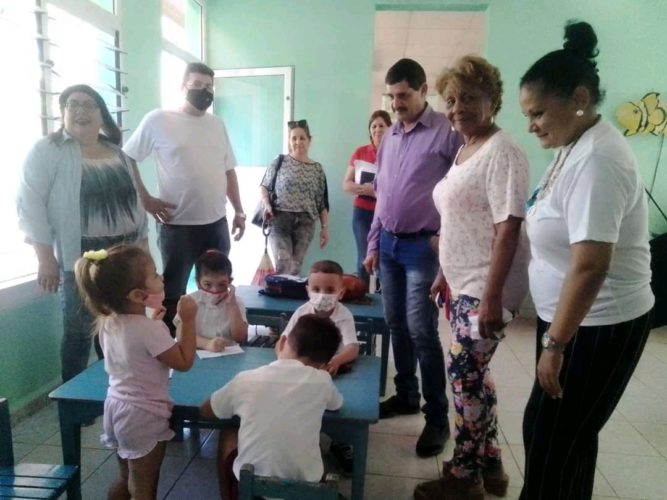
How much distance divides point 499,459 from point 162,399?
1280mm

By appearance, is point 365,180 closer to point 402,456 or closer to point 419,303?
point 419,303

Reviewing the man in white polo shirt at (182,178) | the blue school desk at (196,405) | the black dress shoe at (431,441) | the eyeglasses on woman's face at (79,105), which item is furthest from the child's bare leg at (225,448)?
the eyeglasses on woman's face at (79,105)

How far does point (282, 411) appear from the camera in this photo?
4.05 feet

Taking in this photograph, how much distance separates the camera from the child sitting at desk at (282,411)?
1.22 metres

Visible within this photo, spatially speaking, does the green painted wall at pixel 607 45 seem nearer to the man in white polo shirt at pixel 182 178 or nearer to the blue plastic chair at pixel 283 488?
the man in white polo shirt at pixel 182 178

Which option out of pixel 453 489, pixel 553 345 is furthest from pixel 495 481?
pixel 553 345

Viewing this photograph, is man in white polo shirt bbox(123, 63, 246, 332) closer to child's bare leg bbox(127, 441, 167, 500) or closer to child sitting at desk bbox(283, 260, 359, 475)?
child sitting at desk bbox(283, 260, 359, 475)

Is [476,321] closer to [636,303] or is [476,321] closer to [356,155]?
[636,303]

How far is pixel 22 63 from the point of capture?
2309mm

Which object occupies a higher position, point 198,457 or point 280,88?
point 280,88

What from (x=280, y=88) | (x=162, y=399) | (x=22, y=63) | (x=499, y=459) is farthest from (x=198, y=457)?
(x=280, y=88)

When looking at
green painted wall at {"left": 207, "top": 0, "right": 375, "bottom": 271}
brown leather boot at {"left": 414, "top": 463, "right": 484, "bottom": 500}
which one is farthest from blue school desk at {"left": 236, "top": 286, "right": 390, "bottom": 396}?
green painted wall at {"left": 207, "top": 0, "right": 375, "bottom": 271}

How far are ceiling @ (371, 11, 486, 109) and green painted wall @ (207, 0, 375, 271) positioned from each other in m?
0.65

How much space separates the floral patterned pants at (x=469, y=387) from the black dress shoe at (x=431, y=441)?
34cm
